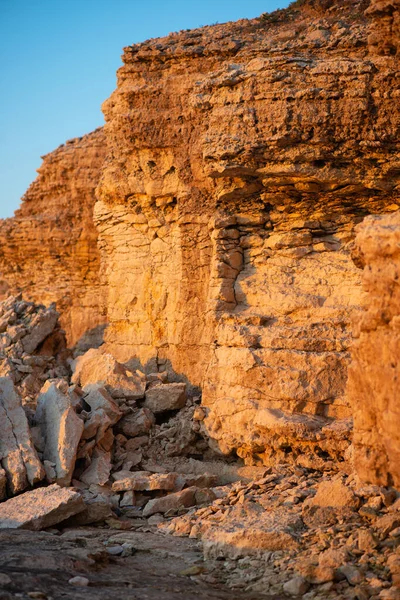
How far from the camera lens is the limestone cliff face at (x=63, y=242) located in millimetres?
19406

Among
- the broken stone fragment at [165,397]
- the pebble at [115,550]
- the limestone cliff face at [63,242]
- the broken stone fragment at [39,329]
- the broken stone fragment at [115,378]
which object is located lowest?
the pebble at [115,550]

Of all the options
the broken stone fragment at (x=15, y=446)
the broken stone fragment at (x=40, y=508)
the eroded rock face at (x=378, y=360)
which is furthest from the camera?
the broken stone fragment at (x=15, y=446)

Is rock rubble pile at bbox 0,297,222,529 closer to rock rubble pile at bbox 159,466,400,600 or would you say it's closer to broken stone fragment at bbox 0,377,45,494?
broken stone fragment at bbox 0,377,45,494

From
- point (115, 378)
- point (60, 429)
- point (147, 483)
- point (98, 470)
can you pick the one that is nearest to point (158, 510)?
point (147, 483)

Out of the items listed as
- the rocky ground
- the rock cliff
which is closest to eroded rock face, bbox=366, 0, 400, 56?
the rock cliff

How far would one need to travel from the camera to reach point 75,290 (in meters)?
19.6

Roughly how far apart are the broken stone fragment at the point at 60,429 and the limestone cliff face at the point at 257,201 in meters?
1.86

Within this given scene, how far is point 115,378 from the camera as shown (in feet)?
34.7

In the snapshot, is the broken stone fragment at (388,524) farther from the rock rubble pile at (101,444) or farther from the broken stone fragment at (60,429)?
the broken stone fragment at (60,429)

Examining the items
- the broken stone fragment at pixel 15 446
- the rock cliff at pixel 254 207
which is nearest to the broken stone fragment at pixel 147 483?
the broken stone fragment at pixel 15 446

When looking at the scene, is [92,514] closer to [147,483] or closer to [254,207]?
[147,483]

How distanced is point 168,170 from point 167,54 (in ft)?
5.95

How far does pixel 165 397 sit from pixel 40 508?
3192 mm

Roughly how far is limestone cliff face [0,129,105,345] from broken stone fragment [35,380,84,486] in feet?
31.2
